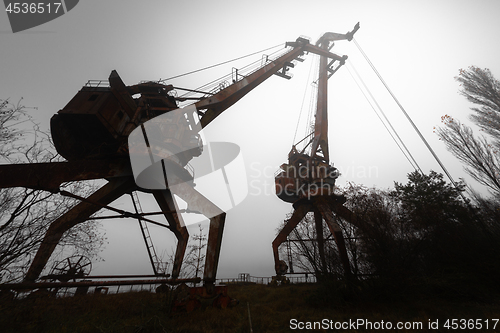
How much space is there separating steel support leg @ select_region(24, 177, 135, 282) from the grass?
1.28 m

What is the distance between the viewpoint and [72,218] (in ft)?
26.1

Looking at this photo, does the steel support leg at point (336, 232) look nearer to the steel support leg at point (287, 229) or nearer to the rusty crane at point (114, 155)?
the steel support leg at point (287, 229)

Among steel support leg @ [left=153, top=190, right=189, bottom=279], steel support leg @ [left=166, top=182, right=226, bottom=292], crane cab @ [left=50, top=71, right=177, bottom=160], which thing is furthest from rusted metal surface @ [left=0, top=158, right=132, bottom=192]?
steel support leg @ [left=166, top=182, right=226, bottom=292]

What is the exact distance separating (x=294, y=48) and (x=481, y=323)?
21.6m

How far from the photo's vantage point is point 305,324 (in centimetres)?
577

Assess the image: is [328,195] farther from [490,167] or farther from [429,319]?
[429,319]

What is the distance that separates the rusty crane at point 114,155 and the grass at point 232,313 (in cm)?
125

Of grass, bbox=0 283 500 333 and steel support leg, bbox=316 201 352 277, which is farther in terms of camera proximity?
steel support leg, bbox=316 201 352 277

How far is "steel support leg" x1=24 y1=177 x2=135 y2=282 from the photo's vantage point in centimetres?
705

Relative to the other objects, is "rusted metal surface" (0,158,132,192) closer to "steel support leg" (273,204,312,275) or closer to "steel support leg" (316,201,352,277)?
"steel support leg" (316,201,352,277)

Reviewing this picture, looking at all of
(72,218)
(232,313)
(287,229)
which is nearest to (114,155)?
(72,218)

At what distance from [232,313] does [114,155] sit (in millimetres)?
7763

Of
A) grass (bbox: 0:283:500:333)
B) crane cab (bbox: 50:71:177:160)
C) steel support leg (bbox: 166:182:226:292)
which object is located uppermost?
crane cab (bbox: 50:71:177:160)

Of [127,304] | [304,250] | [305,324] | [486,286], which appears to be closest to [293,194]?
[304,250]
